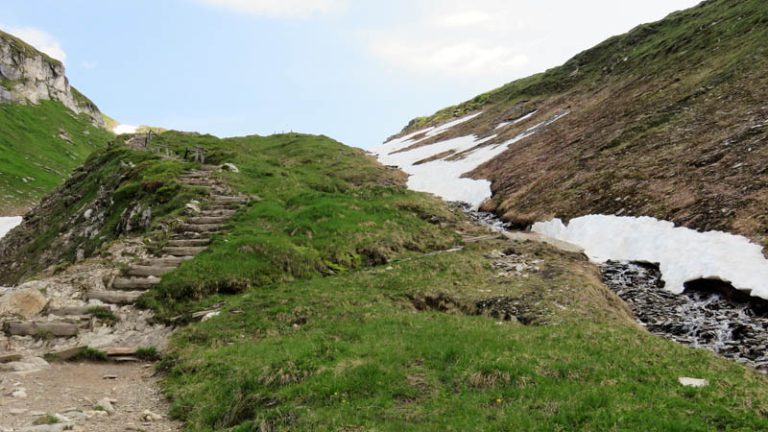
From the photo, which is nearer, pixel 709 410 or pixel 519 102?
pixel 709 410

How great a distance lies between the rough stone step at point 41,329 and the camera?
16.9 metres

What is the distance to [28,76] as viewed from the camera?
16350 centimetres

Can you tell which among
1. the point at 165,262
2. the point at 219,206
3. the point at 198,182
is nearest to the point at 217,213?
the point at 219,206

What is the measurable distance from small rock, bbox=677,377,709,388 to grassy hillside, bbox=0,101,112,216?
11208 cm

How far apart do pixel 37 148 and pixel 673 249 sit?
6163 inches

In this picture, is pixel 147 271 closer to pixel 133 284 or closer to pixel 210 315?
pixel 133 284

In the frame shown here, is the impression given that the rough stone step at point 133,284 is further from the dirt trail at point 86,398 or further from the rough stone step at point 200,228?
the rough stone step at point 200,228

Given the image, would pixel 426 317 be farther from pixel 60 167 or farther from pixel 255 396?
pixel 60 167

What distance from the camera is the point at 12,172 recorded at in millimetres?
109562

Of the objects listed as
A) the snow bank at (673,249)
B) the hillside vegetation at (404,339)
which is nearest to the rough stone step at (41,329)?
the hillside vegetation at (404,339)

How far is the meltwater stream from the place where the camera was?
1642cm

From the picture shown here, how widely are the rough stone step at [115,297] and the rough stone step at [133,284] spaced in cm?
75

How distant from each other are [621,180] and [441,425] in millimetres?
30530

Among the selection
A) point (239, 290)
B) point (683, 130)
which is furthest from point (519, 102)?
point (239, 290)
